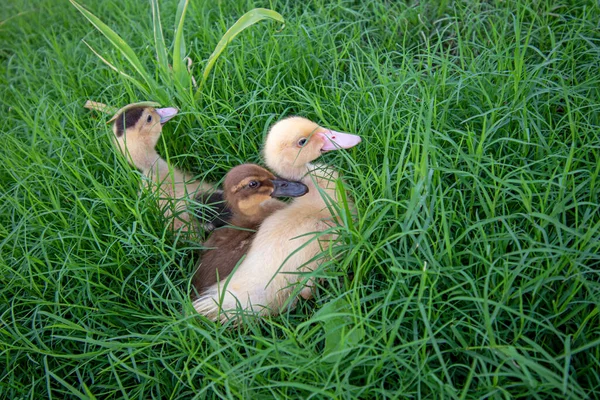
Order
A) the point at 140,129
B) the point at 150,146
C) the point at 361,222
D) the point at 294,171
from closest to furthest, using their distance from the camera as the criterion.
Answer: the point at 361,222 < the point at 294,171 < the point at 140,129 < the point at 150,146

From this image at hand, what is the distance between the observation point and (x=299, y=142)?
2312 mm

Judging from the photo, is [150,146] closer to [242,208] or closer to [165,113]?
[165,113]

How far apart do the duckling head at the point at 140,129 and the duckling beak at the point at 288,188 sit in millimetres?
753

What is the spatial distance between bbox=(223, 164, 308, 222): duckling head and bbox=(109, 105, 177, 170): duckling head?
0.58 meters

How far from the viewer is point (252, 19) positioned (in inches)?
101

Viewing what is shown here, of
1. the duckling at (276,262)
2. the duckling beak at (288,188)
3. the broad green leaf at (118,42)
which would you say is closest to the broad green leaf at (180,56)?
the broad green leaf at (118,42)

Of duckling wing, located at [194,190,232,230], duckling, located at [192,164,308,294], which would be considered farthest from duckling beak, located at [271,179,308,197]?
duckling wing, located at [194,190,232,230]

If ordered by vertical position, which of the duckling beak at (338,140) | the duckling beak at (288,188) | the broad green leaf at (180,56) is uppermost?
the broad green leaf at (180,56)

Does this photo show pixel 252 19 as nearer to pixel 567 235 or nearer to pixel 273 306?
pixel 273 306

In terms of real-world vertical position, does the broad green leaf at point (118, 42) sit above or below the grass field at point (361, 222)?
above

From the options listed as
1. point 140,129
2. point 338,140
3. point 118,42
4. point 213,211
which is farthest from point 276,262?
point 118,42

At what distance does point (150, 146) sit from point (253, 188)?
74 cm

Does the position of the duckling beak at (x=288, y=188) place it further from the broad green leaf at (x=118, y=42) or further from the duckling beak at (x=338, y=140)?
the broad green leaf at (x=118, y=42)

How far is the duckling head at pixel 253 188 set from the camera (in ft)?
7.35
